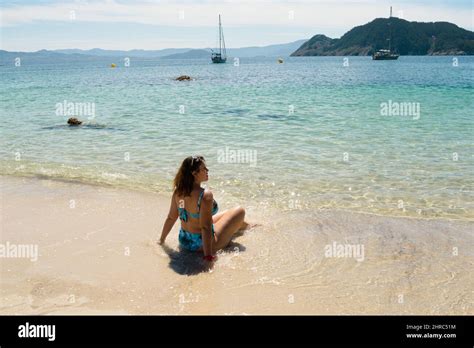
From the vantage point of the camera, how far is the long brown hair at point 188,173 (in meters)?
6.25

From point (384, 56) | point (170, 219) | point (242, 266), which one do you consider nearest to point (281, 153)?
point (170, 219)

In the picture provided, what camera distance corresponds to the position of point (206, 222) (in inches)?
248

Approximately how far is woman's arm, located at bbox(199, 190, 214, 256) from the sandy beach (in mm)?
243

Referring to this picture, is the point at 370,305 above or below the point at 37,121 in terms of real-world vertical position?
below

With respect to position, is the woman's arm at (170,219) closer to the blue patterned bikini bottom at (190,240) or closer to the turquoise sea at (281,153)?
the blue patterned bikini bottom at (190,240)

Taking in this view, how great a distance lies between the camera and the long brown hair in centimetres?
625

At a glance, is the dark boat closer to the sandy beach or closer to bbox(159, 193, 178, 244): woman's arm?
the sandy beach

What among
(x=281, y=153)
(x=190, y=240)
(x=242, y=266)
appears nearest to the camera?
(x=242, y=266)

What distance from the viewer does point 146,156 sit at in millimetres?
13812

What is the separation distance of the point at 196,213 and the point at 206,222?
21 centimetres

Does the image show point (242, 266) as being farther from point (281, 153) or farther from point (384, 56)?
point (384, 56)

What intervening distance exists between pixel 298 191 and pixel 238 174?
6.62 feet
